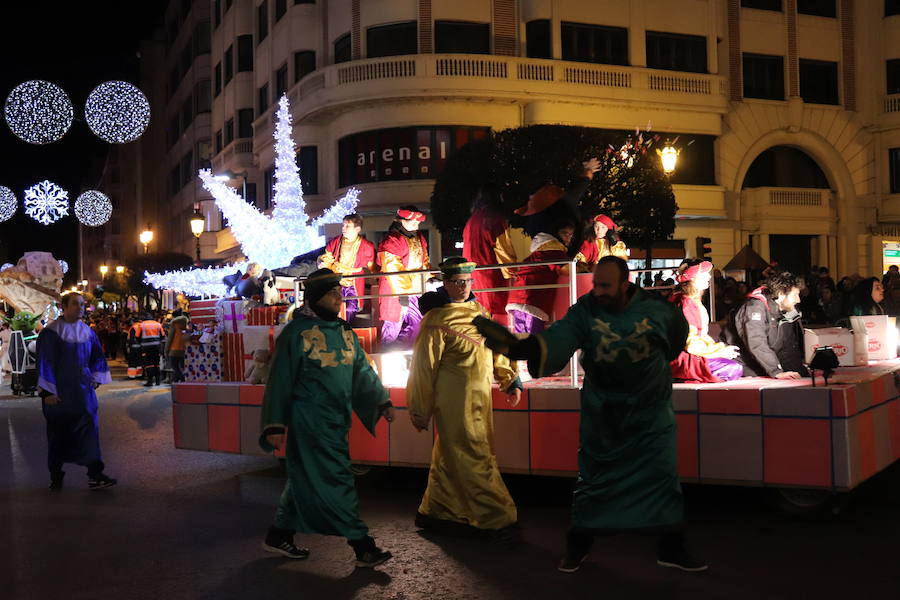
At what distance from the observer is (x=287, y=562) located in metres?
6.26

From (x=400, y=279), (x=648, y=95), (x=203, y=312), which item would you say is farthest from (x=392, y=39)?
(x=400, y=279)

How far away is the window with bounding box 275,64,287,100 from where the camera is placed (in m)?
35.4

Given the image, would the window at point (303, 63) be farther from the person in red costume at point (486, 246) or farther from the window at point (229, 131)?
the person in red costume at point (486, 246)

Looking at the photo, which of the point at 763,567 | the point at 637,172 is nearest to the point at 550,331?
the point at 763,567

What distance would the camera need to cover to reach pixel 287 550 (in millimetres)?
6277

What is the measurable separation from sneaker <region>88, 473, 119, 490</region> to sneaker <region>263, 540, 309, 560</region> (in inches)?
140

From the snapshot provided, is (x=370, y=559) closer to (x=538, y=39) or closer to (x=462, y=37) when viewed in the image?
(x=462, y=37)

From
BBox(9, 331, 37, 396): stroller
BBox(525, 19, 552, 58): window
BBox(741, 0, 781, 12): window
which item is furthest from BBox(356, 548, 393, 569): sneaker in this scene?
BBox(741, 0, 781, 12): window

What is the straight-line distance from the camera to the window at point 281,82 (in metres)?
35.4

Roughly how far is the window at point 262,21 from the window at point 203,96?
12.8m

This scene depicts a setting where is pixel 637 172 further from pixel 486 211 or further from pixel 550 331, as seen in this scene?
pixel 550 331

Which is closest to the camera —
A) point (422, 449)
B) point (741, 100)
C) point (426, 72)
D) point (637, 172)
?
point (422, 449)

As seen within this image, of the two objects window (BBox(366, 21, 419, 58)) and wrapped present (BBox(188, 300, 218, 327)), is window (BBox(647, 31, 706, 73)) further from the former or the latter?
wrapped present (BBox(188, 300, 218, 327))

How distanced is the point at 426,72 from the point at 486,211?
803 inches
